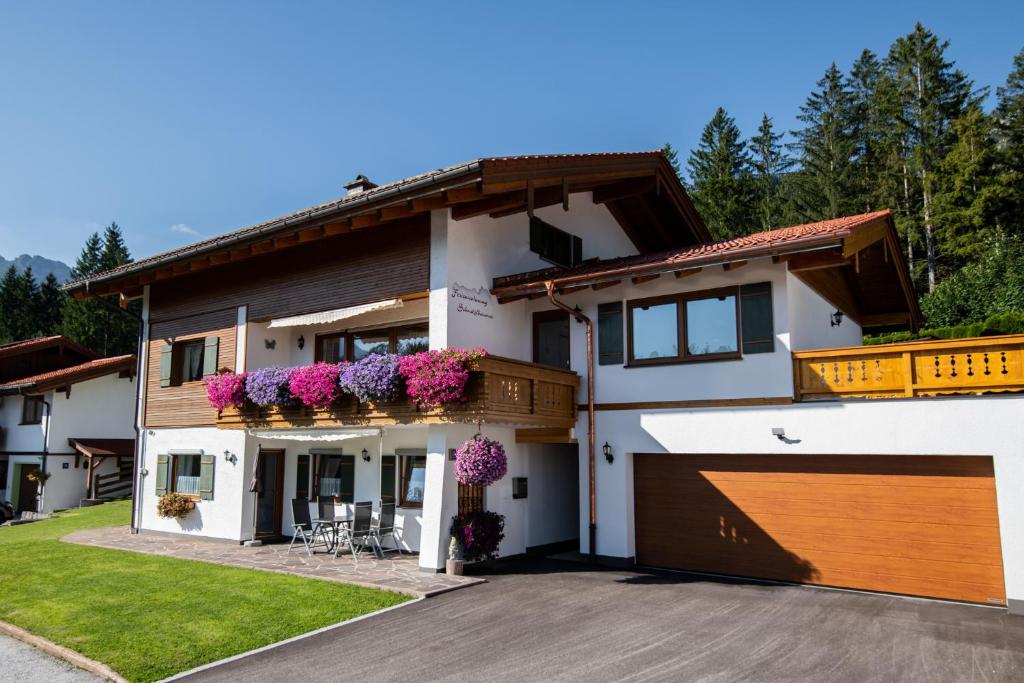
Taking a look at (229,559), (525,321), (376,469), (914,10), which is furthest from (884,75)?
(229,559)

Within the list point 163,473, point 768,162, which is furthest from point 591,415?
point 768,162

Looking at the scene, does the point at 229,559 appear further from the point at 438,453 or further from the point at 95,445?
the point at 95,445

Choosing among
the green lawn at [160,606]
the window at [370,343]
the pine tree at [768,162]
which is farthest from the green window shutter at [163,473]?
the pine tree at [768,162]

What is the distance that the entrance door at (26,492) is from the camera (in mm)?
30562

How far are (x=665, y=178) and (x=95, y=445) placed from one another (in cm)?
2623

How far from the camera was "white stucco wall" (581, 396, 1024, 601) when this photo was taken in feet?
33.6

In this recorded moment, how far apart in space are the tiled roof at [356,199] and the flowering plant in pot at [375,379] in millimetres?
3019

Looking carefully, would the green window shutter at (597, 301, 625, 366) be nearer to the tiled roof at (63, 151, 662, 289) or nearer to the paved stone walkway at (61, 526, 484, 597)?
the tiled roof at (63, 151, 662, 289)

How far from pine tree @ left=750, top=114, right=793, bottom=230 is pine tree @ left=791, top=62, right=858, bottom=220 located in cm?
175

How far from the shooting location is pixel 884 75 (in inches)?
1774

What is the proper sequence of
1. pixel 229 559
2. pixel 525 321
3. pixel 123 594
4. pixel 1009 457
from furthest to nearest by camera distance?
1. pixel 525 321
2. pixel 229 559
3. pixel 123 594
4. pixel 1009 457

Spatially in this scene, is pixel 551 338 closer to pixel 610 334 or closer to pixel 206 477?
pixel 610 334

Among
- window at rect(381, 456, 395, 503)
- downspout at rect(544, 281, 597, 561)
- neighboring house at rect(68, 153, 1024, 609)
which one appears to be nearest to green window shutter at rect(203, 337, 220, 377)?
neighboring house at rect(68, 153, 1024, 609)

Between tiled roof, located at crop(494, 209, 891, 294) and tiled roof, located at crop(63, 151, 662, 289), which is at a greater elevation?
tiled roof, located at crop(63, 151, 662, 289)
